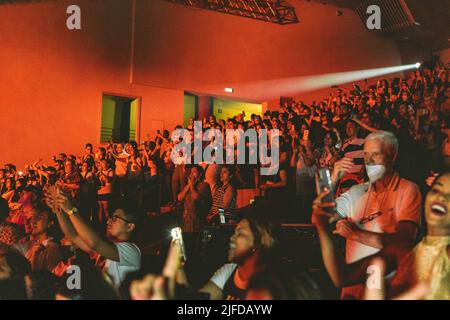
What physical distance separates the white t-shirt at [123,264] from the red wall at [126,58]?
8.67 m

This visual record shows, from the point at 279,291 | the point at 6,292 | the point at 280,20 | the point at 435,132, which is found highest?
the point at 280,20

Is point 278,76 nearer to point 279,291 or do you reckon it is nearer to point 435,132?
point 435,132

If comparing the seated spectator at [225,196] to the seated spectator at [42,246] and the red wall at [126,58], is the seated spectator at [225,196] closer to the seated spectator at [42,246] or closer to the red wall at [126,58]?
the seated spectator at [42,246]

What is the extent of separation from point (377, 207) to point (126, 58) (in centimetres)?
1043

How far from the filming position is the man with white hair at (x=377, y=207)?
3648 mm

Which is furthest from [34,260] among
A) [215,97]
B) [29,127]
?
[215,97]

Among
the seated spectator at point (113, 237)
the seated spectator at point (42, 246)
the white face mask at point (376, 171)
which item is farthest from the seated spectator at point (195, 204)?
the white face mask at point (376, 171)

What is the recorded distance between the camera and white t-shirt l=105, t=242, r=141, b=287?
14.1 ft

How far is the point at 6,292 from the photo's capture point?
480 cm

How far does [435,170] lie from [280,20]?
1031 centimetres

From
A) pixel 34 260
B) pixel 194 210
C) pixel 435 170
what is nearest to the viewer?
pixel 435 170

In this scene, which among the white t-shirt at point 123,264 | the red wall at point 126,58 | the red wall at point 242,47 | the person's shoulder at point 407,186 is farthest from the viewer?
the red wall at point 242,47

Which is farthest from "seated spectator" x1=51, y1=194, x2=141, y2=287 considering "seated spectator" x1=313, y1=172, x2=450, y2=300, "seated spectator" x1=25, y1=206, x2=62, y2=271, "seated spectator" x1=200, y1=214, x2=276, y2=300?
"seated spectator" x1=313, y1=172, x2=450, y2=300

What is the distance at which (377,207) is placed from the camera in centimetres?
389
